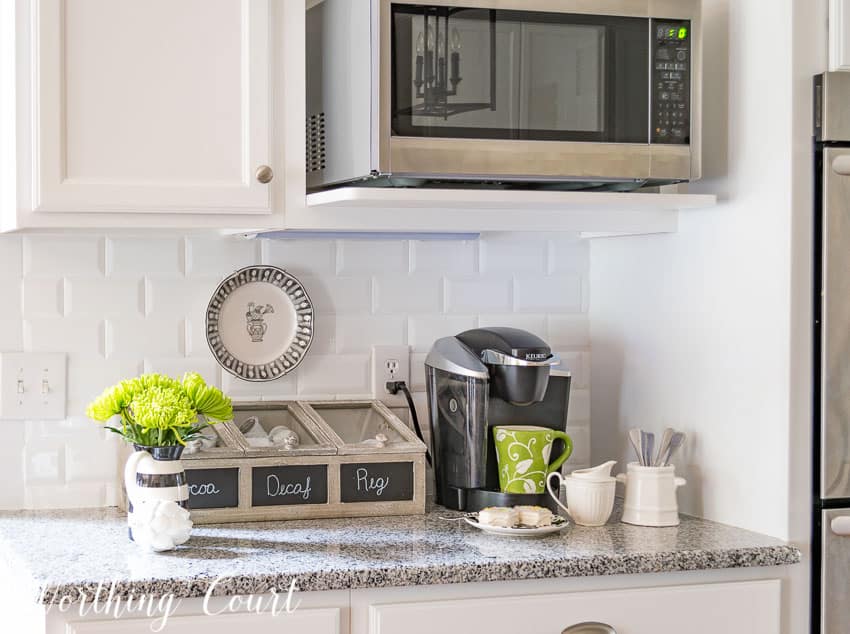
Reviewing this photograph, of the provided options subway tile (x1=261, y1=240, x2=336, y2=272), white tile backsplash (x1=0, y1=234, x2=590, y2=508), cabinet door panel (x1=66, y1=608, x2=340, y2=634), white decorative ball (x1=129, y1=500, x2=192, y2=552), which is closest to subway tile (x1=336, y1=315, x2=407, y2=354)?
white tile backsplash (x1=0, y1=234, x2=590, y2=508)

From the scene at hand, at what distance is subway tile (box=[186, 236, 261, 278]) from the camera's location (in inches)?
88.4

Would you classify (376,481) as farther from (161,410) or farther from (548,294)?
(548,294)

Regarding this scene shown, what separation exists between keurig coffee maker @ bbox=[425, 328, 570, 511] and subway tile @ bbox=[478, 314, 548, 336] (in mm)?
255

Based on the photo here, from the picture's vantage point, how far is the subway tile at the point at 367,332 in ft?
7.69

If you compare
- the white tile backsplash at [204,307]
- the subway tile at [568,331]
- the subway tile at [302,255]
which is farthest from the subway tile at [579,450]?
the subway tile at [302,255]

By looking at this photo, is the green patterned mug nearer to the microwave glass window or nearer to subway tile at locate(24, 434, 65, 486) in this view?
the microwave glass window

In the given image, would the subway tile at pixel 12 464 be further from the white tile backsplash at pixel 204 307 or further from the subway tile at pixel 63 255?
the subway tile at pixel 63 255

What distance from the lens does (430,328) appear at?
7.88 feet

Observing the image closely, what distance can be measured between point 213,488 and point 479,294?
72cm

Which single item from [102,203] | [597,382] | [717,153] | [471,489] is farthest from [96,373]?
[717,153]

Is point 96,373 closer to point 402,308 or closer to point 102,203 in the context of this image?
point 102,203

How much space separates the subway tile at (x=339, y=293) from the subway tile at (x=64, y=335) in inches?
15.9

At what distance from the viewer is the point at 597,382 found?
249 cm

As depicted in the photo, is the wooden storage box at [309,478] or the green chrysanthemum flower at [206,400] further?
the wooden storage box at [309,478]
